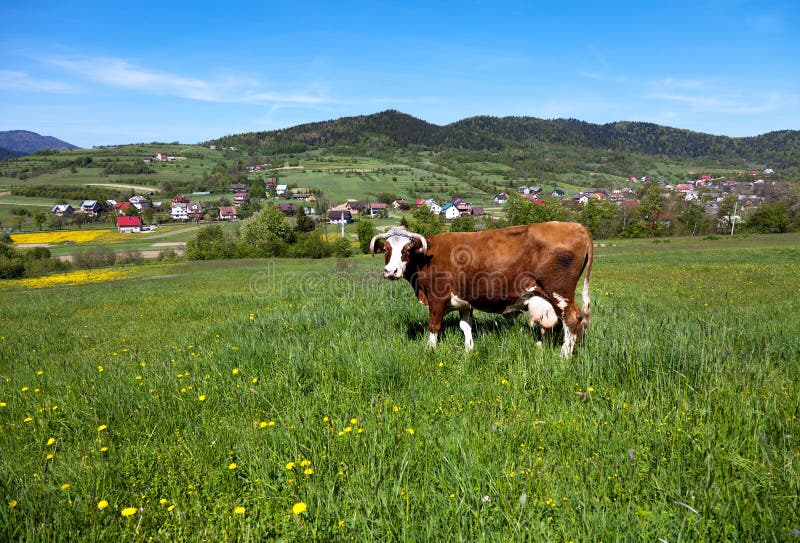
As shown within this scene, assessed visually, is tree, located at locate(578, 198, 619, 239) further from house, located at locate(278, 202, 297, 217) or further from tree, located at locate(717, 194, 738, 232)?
house, located at locate(278, 202, 297, 217)

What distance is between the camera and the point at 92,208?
136625 millimetres

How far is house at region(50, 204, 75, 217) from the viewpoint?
12366 centimetres

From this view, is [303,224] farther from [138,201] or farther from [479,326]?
[138,201]

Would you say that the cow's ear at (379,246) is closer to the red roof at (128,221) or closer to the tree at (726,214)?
the tree at (726,214)

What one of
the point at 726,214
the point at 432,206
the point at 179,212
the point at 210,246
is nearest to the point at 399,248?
the point at 210,246

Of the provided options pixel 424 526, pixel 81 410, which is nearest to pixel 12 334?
pixel 81 410

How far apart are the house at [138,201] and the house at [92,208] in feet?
35.5

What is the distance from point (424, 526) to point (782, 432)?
3.04 meters

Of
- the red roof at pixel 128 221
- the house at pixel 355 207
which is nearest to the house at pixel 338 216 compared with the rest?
the house at pixel 355 207

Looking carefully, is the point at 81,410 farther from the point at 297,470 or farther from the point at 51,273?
the point at 51,273

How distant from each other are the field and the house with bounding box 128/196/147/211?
169344mm

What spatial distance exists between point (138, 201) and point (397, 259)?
176m

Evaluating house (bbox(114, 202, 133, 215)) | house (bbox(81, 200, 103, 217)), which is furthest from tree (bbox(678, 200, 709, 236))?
house (bbox(81, 200, 103, 217))

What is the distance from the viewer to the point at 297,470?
3.15 m
